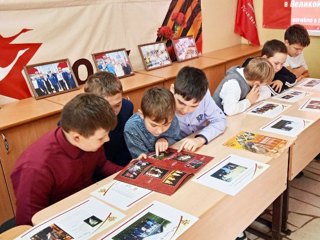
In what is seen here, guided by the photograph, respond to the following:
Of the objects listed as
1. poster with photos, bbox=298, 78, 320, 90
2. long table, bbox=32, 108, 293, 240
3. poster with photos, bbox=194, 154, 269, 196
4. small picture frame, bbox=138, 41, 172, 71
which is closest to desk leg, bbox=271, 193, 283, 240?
long table, bbox=32, 108, 293, 240

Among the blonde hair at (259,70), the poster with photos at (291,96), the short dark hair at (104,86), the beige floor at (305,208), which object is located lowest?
the beige floor at (305,208)

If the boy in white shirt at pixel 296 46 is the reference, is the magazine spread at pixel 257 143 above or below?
below

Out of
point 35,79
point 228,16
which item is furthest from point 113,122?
point 228,16

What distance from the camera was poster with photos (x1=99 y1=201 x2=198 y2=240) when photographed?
3.41 feet

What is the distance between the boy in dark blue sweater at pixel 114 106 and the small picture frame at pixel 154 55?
1246mm

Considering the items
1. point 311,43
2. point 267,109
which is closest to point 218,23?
point 311,43

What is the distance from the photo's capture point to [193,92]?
5.35 feet

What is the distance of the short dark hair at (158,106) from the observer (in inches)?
57.0

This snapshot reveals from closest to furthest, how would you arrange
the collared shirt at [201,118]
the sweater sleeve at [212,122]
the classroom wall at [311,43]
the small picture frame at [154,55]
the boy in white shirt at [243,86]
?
the sweater sleeve at [212,122], the collared shirt at [201,118], the boy in white shirt at [243,86], the small picture frame at [154,55], the classroom wall at [311,43]

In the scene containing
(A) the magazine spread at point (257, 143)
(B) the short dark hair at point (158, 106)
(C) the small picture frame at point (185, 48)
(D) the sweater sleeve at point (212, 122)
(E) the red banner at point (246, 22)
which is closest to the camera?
(B) the short dark hair at point (158, 106)

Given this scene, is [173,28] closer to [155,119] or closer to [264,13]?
[264,13]

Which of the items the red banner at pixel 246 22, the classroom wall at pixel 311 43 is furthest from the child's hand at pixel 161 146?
the red banner at pixel 246 22

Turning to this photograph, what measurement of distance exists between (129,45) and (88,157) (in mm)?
1910

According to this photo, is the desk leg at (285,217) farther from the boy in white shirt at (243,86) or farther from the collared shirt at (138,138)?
the collared shirt at (138,138)
